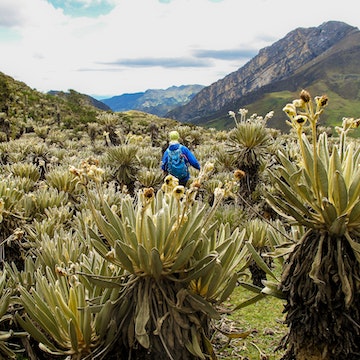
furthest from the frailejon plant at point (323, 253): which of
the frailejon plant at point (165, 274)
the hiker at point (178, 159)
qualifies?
the hiker at point (178, 159)

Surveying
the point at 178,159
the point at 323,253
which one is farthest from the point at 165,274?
the point at 178,159

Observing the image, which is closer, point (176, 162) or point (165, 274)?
point (165, 274)

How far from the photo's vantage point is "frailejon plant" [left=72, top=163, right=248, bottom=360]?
242 centimetres

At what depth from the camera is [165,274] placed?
8.35ft

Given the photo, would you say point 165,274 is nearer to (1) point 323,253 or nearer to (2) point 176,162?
(1) point 323,253

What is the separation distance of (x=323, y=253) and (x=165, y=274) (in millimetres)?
997

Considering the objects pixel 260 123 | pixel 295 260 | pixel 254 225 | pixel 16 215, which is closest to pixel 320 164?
pixel 295 260

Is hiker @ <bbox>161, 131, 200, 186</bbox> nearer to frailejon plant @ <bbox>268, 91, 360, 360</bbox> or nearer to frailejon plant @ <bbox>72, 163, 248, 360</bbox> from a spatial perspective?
frailejon plant @ <bbox>72, 163, 248, 360</bbox>

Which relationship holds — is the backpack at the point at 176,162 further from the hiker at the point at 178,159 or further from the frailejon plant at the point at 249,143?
the frailejon plant at the point at 249,143

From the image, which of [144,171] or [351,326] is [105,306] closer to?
[351,326]

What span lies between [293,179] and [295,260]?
1.86 feet

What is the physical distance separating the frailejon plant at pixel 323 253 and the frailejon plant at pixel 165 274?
43 centimetres

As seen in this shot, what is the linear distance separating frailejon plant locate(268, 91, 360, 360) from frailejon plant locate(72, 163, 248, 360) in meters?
0.43

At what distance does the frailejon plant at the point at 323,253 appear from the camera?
91.4 inches
